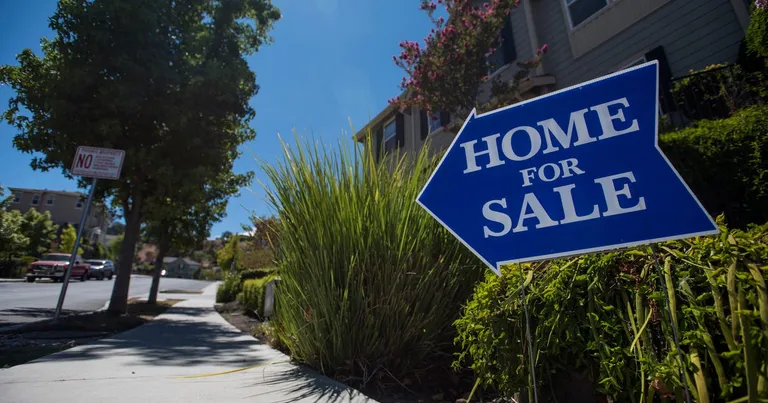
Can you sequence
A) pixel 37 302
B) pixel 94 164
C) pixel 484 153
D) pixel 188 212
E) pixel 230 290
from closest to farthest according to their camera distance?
pixel 484 153, pixel 94 164, pixel 37 302, pixel 188 212, pixel 230 290

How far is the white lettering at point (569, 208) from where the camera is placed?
139cm

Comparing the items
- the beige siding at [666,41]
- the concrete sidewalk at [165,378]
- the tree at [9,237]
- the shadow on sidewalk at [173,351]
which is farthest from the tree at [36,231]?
the beige siding at [666,41]

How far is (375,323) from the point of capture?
2.27 metres

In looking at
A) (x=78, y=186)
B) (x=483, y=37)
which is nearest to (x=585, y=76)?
(x=483, y=37)

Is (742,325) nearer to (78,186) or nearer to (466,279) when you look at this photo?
(466,279)

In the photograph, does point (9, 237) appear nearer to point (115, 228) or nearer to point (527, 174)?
point (527, 174)

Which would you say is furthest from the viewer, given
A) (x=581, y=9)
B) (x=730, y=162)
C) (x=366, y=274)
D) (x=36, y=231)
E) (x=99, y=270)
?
(x=36, y=231)

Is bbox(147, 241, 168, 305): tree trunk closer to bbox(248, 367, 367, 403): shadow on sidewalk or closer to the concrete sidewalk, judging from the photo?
the concrete sidewalk

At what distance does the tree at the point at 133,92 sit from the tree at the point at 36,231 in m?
33.3

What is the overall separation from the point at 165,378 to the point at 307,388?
1148 mm

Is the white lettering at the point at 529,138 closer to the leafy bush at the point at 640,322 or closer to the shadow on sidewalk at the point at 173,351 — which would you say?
the leafy bush at the point at 640,322

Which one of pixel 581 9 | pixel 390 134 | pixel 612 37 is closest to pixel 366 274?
pixel 612 37

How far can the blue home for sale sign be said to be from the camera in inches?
51.3

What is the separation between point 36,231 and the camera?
3259cm
